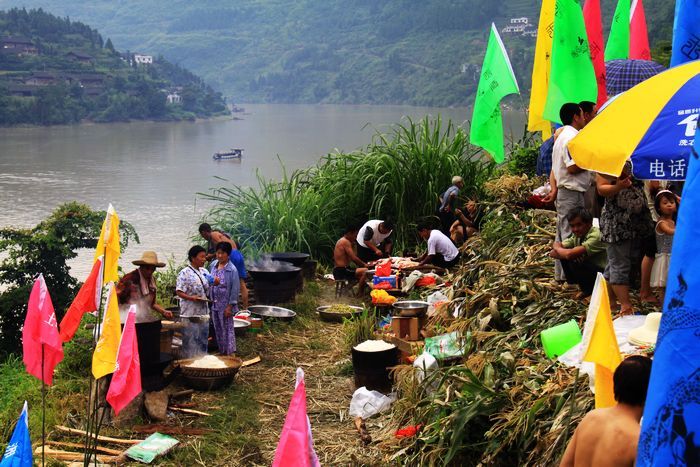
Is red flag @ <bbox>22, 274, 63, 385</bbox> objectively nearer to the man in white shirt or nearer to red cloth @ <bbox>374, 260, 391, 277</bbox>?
the man in white shirt

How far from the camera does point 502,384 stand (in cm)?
529

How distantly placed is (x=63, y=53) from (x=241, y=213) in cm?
6545

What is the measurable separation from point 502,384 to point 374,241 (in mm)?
5886

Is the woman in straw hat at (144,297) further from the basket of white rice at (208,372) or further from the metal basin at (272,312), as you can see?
the metal basin at (272,312)

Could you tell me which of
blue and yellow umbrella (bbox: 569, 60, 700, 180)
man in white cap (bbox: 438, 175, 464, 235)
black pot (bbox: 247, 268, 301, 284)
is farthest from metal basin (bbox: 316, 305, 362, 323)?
blue and yellow umbrella (bbox: 569, 60, 700, 180)

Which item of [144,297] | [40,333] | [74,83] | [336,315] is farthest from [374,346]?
[74,83]

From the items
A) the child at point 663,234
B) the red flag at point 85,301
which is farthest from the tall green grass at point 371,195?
the child at point 663,234

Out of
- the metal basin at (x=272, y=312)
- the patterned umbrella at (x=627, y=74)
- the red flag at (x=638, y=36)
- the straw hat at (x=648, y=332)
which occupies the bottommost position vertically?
the metal basin at (x=272, y=312)

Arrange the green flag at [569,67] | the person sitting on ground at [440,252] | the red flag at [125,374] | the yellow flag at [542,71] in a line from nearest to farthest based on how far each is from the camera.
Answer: the red flag at [125,374]
the green flag at [569,67]
the yellow flag at [542,71]
the person sitting on ground at [440,252]

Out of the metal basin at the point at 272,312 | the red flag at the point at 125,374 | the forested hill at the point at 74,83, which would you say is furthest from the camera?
the forested hill at the point at 74,83

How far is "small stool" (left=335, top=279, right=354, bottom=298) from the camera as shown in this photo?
417 inches

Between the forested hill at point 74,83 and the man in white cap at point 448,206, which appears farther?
the forested hill at point 74,83

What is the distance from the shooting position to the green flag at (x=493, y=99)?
33.4 ft

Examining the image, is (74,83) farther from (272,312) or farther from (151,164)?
(272,312)
